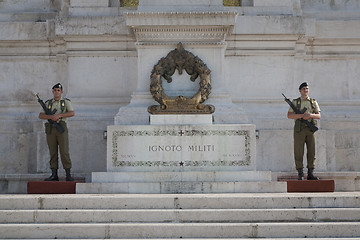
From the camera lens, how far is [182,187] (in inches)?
465

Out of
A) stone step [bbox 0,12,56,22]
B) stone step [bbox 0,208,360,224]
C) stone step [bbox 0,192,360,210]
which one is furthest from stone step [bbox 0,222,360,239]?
stone step [bbox 0,12,56,22]

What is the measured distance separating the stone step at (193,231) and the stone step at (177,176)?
2.87 m

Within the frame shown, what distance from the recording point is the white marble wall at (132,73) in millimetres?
14992

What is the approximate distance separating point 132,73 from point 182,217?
6425 mm

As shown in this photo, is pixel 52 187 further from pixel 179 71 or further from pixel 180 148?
pixel 179 71

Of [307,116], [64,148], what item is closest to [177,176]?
[64,148]

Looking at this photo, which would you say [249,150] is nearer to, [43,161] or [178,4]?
[178,4]

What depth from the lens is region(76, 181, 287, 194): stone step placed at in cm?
1184

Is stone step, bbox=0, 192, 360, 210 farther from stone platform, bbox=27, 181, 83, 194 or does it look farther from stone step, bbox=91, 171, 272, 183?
stone step, bbox=91, 171, 272, 183

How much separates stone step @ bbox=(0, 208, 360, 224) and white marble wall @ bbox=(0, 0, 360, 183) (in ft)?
16.0

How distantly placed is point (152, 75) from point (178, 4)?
70.6 inches

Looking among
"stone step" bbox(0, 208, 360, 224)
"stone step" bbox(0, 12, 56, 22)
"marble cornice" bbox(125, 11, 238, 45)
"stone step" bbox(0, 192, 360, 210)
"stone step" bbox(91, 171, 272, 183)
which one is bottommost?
"stone step" bbox(0, 208, 360, 224)

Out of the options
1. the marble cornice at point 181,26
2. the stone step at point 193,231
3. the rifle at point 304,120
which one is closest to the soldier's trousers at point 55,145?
the marble cornice at point 181,26

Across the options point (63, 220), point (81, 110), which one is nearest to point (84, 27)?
point (81, 110)
